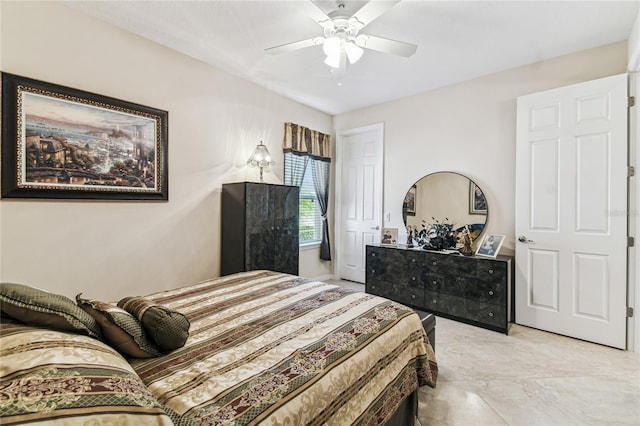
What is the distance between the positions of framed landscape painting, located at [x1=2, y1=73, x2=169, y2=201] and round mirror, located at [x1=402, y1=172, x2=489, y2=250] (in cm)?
309

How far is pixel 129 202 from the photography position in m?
2.73

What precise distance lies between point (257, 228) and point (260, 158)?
3.12 ft

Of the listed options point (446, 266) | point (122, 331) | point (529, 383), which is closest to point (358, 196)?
point (446, 266)

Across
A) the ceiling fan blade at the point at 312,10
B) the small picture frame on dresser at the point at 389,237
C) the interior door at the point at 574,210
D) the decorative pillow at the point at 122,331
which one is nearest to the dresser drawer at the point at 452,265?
the interior door at the point at 574,210

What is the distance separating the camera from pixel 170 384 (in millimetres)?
1014

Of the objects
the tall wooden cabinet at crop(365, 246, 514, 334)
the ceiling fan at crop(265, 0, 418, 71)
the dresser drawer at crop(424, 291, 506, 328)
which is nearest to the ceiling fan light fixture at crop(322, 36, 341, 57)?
the ceiling fan at crop(265, 0, 418, 71)

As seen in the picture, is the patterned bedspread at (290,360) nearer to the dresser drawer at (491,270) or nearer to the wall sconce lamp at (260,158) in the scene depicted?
the dresser drawer at (491,270)

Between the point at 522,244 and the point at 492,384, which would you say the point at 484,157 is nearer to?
the point at 522,244

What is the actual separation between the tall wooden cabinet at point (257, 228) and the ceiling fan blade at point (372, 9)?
1941mm

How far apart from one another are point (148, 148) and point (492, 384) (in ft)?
11.6

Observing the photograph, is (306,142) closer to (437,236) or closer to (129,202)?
(437,236)

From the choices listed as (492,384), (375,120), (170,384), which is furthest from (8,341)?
(375,120)

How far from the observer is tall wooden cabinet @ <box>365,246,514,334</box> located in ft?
9.82

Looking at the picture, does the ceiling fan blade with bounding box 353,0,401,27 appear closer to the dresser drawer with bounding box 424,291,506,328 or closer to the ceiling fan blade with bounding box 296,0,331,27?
the ceiling fan blade with bounding box 296,0,331,27
